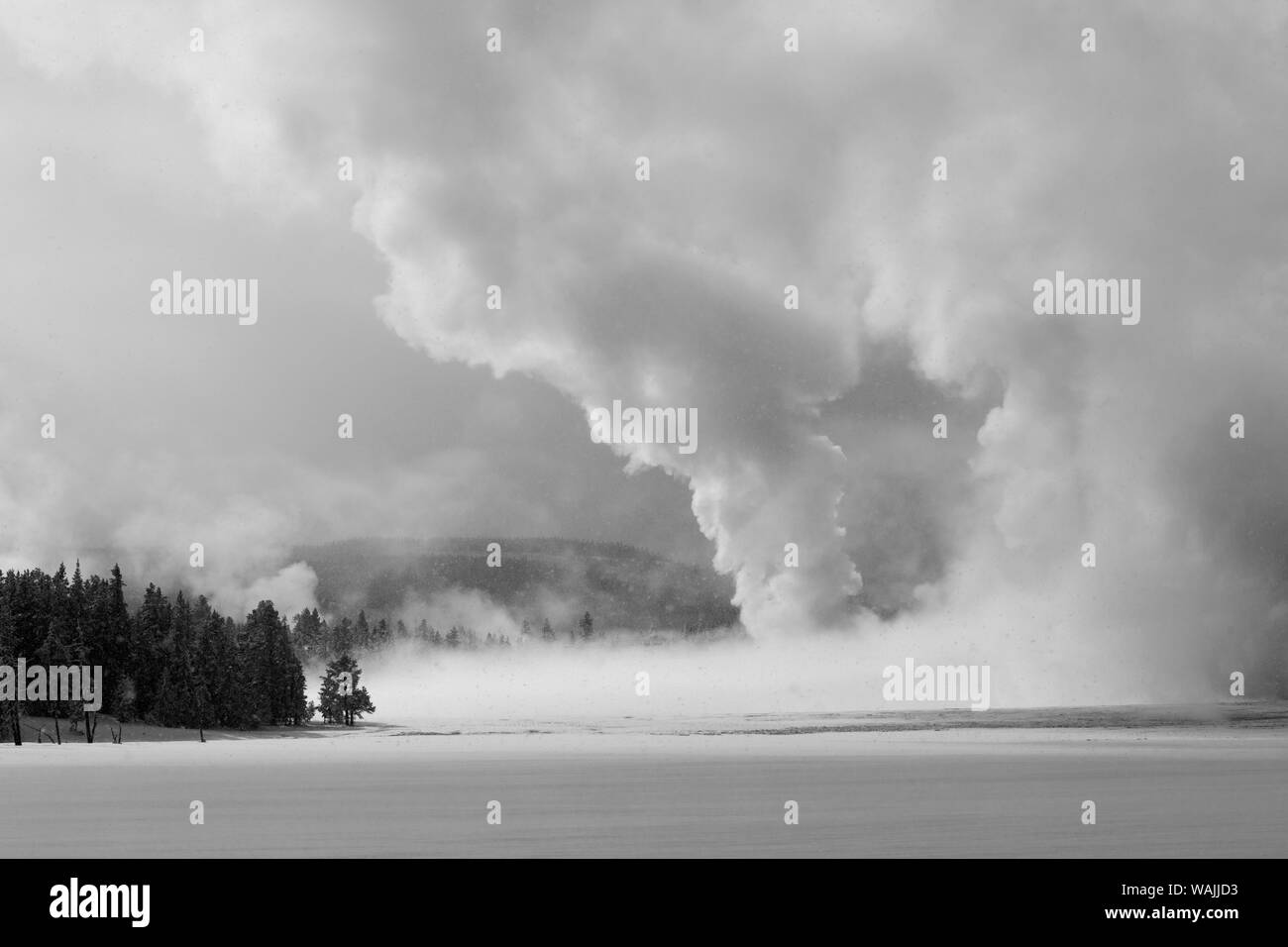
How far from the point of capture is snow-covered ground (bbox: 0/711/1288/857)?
60.7m

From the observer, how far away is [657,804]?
82.8m

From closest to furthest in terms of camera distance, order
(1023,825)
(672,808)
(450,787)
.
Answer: (1023,825)
(672,808)
(450,787)

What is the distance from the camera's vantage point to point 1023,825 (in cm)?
6881

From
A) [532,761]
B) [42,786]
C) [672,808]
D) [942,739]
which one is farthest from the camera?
[942,739]

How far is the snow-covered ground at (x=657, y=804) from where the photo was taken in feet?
199

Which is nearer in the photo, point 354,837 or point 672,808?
point 354,837
